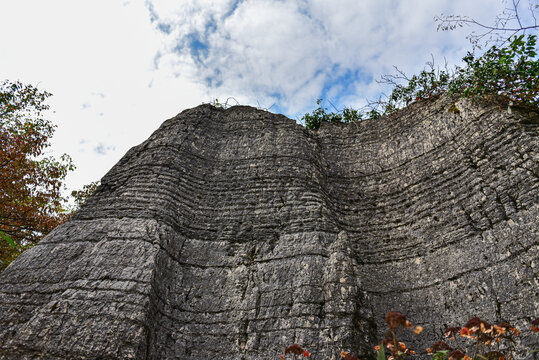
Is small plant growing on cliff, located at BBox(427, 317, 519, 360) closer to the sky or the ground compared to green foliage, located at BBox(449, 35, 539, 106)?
closer to the ground

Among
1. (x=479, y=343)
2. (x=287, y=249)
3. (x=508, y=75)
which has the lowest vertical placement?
(x=479, y=343)

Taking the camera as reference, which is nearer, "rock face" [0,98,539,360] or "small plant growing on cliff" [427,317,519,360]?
"small plant growing on cliff" [427,317,519,360]

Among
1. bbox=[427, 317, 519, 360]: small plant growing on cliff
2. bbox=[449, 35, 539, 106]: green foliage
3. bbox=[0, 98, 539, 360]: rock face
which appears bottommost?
bbox=[427, 317, 519, 360]: small plant growing on cliff

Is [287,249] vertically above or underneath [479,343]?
above

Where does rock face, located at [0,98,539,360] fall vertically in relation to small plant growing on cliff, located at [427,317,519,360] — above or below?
above

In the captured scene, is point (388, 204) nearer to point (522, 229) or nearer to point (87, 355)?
point (522, 229)

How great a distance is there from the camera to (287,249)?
19.3 feet

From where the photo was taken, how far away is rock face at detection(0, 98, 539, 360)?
15.6ft

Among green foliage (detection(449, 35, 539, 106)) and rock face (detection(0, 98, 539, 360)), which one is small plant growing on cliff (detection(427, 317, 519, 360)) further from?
green foliage (detection(449, 35, 539, 106))

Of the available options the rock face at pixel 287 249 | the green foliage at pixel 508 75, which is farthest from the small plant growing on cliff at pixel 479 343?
the green foliage at pixel 508 75

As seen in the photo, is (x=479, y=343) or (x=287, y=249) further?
(x=287, y=249)

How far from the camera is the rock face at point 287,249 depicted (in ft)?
15.6

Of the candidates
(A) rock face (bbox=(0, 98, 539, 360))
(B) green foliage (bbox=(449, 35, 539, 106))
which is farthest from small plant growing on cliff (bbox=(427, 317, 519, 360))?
(B) green foliage (bbox=(449, 35, 539, 106))

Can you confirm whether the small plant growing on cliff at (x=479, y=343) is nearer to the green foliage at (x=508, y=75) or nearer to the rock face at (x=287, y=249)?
the rock face at (x=287, y=249)
